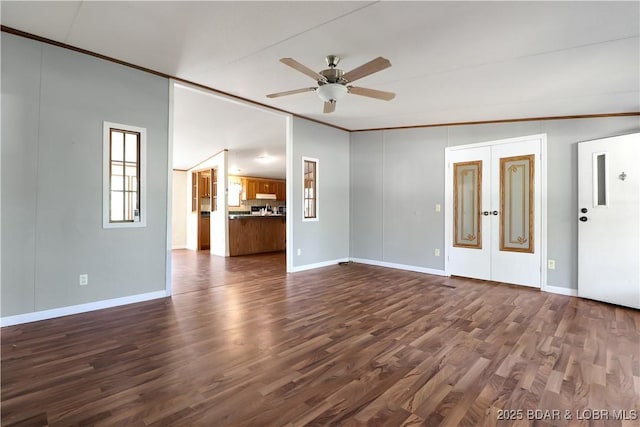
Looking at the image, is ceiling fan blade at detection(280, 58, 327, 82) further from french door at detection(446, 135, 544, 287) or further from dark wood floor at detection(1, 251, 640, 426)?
french door at detection(446, 135, 544, 287)

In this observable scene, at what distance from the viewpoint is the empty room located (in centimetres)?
205

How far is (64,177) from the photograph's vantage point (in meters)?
3.27

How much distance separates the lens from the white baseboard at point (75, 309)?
3.01 metres

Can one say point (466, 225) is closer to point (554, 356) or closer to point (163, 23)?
point (554, 356)

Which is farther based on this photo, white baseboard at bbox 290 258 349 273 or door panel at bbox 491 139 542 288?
white baseboard at bbox 290 258 349 273

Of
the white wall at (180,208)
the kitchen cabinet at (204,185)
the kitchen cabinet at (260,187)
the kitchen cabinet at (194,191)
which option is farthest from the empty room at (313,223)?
the kitchen cabinet at (260,187)

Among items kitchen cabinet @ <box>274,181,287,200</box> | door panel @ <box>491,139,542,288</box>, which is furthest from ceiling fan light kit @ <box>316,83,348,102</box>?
kitchen cabinet @ <box>274,181,287,200</box>

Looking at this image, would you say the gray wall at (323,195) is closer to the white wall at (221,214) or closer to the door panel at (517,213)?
the white wall at (221,214)

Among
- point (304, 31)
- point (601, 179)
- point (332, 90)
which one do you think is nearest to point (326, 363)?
point (332, 90)

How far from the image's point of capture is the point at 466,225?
5.35m

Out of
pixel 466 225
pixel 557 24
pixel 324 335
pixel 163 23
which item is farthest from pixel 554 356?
pixel 163 23

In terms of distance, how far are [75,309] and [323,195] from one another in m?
4.11

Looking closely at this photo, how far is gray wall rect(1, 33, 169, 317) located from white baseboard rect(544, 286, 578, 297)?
5418 mm

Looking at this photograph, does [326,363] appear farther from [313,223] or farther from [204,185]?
[204,185]
